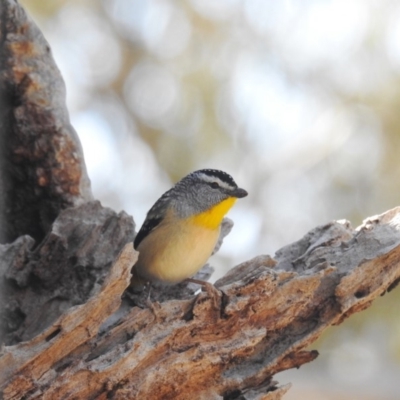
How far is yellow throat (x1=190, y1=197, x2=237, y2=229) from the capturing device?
3117 mm

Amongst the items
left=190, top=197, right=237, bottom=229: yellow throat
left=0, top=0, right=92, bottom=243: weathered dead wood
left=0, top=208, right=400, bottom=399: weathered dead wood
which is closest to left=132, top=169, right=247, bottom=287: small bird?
left=190, top=197, right=237, bottom=229: yellow throat

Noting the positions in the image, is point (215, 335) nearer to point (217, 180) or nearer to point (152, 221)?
point (152, 221)

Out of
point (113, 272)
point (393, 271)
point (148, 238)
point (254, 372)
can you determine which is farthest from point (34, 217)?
point (393, 271)

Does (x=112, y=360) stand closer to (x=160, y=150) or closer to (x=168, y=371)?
(x=168, y=371)

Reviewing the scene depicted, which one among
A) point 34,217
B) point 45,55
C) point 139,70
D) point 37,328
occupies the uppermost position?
point 139,70

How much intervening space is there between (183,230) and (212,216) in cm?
14

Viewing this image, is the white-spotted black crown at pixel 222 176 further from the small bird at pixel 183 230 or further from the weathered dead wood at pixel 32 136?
the weathered dead wood at pixel 32 136

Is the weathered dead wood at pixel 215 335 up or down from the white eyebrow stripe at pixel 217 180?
down

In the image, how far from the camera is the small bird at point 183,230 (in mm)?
3029

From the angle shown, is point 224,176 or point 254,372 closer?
point 254,372

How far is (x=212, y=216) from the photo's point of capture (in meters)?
3.15

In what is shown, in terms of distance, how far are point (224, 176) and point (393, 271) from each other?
0.86 metres

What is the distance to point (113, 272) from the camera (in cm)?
240

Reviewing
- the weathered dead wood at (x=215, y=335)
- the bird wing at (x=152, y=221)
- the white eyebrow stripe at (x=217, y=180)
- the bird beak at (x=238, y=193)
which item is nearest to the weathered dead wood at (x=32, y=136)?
the bird wing at (x=152, y=221)
